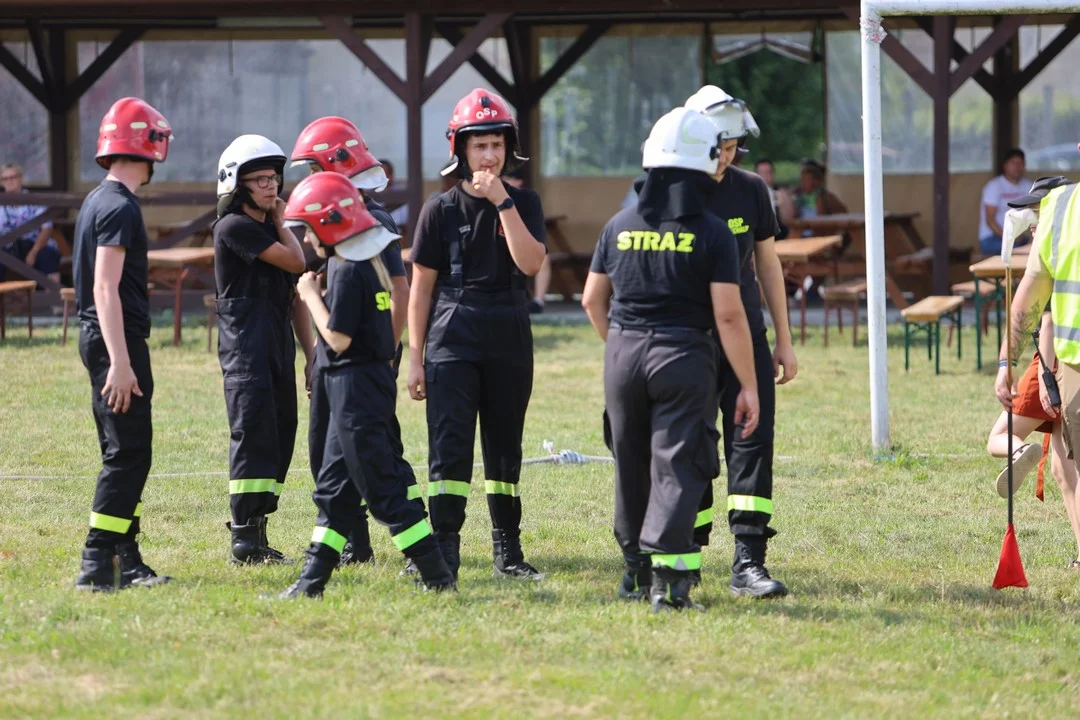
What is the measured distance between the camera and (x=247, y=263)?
19.2 ft

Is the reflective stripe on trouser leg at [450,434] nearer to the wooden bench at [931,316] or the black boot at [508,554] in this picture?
the black boot at [508,554]

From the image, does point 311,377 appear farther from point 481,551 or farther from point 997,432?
point 997,432

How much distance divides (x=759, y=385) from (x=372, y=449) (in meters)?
1.43

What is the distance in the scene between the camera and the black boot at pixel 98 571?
5.50m

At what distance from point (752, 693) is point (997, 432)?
2.57m

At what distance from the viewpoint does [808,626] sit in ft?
16.7

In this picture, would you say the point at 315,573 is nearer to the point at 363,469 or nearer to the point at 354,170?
the point at 363,469

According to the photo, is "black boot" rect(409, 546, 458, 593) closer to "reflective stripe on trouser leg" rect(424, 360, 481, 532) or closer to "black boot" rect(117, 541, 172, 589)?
"reflective stripe on trouser leg" rect(424, 360, 481, 532)

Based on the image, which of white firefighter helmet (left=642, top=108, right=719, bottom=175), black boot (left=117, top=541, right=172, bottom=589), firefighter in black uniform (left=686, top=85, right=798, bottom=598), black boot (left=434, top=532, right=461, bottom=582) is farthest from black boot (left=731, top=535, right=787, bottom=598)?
black boot (left=117, top=541, right=172, bottom=589)

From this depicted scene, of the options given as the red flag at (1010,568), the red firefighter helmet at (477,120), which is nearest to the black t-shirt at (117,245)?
the red firefighter helmet at (477,120)

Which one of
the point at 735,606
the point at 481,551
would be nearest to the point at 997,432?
the point at 735,606

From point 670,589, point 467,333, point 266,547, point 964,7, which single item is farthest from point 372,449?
point 964,7

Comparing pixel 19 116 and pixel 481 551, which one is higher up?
pixel 19 116

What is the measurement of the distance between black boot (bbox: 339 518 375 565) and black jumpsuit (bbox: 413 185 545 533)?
490 millimetres
